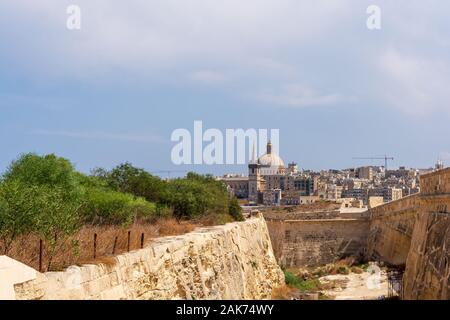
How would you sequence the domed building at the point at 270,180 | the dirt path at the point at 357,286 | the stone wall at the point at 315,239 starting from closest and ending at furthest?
the dirt path at the point at 357,286 → the stone wall at the point at 315,239 → the domed building at the point at 270,180

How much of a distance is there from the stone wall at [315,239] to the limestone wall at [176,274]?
12.1 metres

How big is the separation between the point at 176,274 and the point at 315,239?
22.7m

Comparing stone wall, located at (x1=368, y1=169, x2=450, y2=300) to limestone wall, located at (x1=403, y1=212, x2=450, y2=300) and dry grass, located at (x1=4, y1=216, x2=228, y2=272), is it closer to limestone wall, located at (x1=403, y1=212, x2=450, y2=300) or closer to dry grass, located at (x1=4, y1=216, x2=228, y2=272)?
limestone wall, located at (x1=403, y1=212, x2=450, y2=300)

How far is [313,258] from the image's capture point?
1298 inches

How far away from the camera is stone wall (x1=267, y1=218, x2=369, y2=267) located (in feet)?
108

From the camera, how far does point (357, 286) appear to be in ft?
73.8

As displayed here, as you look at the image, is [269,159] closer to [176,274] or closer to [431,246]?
[431,246]

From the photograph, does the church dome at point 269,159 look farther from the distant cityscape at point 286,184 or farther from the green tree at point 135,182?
the green tree at point 135,182

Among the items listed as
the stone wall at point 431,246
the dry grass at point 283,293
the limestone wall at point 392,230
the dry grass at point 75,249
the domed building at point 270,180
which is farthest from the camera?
the domed building at point 270,180

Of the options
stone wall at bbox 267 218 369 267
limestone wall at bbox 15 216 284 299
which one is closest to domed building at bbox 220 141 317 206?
stone wall at bbox 267 218 369 267

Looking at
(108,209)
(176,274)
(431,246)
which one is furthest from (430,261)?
(108,209)

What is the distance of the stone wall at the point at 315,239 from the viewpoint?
108 ft

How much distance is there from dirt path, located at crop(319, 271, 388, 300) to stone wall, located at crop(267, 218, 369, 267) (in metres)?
6.03

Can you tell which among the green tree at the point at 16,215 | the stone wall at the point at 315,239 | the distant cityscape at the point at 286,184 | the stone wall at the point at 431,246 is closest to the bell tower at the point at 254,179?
the distant cityscape at the point at 286,184
